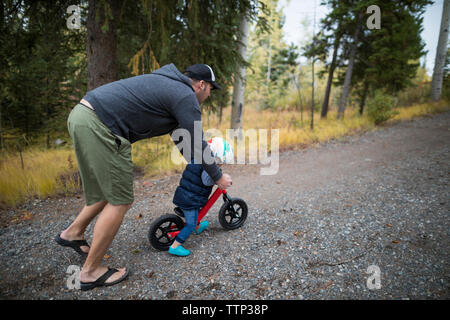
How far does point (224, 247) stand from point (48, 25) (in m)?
5.74

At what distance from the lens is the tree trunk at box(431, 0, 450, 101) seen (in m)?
10.2

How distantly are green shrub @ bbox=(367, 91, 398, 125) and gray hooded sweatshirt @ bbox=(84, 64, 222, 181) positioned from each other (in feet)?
29.1

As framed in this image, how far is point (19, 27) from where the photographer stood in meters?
4.50

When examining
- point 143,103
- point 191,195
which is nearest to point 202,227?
point 191,195

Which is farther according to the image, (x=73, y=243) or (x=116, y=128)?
(x=73, y=243)

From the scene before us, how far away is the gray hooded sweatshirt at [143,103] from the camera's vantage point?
5.94 feet

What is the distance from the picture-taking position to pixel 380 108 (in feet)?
27.5

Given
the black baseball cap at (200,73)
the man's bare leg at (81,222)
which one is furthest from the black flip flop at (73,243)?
the black baseball cap at (200,73)

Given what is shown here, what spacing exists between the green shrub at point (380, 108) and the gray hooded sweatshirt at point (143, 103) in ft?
29.1

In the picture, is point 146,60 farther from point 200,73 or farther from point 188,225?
point 188,225

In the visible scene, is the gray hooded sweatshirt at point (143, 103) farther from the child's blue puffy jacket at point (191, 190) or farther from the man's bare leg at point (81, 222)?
the man's bare leg at point (81, 222)

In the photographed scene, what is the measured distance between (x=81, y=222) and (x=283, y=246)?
2212mm
